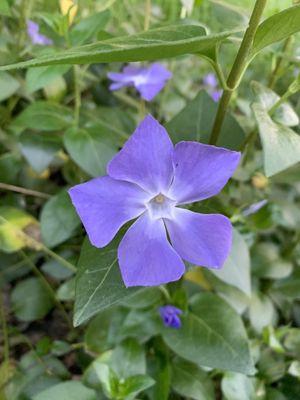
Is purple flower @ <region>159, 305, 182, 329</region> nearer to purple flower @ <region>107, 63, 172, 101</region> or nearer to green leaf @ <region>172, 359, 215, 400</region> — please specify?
green leaf @ <region>172, 359, 215, 400</region>

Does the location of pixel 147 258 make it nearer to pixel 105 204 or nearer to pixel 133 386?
pixel 105 204

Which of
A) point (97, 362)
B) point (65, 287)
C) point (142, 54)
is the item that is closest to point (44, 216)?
point (65, 287)

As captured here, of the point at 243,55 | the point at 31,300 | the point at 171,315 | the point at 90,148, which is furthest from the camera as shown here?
the point at 31,300

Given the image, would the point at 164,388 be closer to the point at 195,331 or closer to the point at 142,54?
the point at 195,331

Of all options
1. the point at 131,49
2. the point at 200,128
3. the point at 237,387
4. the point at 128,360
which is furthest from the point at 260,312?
the point at 131,49

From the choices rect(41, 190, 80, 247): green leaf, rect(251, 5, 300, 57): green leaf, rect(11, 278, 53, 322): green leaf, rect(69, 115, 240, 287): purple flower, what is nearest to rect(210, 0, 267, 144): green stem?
rect(251, 5, 300, 57): green leaf

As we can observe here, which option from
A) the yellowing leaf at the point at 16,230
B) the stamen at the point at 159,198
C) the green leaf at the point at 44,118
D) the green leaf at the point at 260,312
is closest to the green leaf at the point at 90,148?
the green leaf at the point at 44,118

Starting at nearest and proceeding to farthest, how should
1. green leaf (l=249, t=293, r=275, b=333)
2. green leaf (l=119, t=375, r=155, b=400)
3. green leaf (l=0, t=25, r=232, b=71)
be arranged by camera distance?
1. green leaf (l=0, t=25, r=232, b=71)
2. green leaf (l=119, t=375, r=155, b=400)
3. green leaf (l=249, t=293, r=275, b=333)
